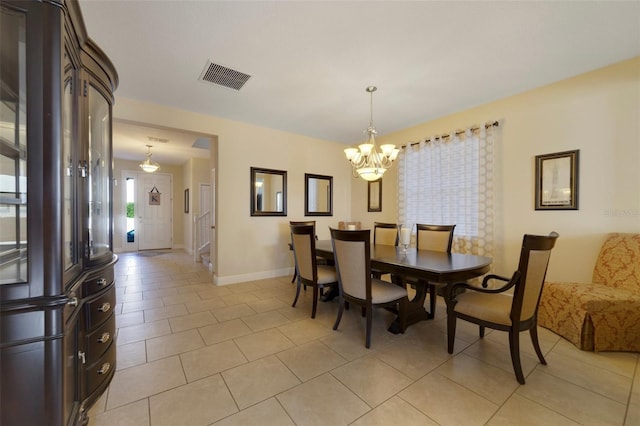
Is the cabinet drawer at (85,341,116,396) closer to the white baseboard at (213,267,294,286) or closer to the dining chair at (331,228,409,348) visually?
the dining chair at (331,228,409,348)

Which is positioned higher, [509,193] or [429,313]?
[509,193]

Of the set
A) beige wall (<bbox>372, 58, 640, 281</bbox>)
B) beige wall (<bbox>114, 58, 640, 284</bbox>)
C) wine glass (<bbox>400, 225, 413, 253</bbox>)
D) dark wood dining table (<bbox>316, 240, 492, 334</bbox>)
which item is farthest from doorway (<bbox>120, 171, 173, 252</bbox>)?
beige wall (<bbox>372, 58, 640, 281</bbox>)

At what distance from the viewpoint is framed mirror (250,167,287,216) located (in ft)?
14.4

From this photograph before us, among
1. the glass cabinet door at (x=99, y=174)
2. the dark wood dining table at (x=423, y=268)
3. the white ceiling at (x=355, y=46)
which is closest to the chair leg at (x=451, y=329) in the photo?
the dark wood dining table at (x=423, y=268)

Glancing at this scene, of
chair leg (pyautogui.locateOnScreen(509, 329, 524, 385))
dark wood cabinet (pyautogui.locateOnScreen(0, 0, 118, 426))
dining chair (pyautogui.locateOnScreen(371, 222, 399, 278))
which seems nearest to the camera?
dark wood cabinet (pyautogui.locateOnScreen(0, 0, 118, 426))

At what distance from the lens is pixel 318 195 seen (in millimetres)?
5234

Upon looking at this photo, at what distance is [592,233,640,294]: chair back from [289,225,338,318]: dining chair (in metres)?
2.60

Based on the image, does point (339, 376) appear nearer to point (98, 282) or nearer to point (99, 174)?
point (98, 282)

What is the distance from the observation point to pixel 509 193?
3.28 metres

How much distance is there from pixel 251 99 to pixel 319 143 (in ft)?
6.79

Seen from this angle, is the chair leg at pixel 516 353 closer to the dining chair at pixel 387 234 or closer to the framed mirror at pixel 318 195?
the dining chair at pixel 387 234

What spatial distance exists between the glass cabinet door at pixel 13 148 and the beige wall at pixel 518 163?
2696 millimetres

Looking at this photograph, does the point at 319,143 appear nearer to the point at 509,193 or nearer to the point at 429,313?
the point at 509,193

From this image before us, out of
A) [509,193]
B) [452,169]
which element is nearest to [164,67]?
[452,169]
